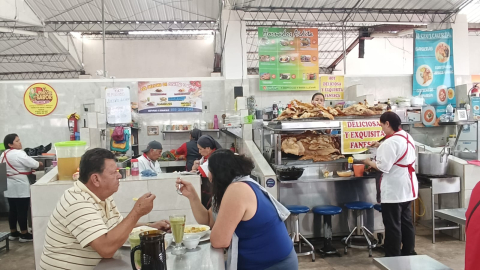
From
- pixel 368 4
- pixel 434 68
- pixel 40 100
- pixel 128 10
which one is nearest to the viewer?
pixel 40 100

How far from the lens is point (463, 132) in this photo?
27.7ft

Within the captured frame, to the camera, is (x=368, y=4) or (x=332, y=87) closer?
(x=332, y=87)

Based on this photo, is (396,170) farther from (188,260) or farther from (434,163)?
(188,260)

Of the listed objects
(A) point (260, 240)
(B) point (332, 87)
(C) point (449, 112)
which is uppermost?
(B) point (332, 87)

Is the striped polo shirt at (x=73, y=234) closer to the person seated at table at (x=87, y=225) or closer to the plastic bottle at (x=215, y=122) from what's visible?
the person seated at table at (x=87, y=225)

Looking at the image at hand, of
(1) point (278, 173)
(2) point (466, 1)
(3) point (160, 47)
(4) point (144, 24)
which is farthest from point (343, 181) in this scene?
(3) point (160, 47)

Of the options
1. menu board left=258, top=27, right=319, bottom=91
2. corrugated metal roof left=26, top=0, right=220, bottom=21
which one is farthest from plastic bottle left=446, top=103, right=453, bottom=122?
corrugated metal roof left=26, top=0, right=220, bottom=21

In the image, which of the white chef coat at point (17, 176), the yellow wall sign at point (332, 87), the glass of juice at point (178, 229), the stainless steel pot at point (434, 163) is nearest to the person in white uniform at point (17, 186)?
the white chef coat at point (17, 176)

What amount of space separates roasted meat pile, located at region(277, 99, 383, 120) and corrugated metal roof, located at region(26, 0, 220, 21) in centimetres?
578

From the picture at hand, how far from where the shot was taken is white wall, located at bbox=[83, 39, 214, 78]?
14.6 meters

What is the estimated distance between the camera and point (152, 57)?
1464 centimetres

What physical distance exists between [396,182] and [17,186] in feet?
18.8

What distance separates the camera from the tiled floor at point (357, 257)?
14.6 feet

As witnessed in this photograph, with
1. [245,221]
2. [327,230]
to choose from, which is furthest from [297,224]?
[245,221]
